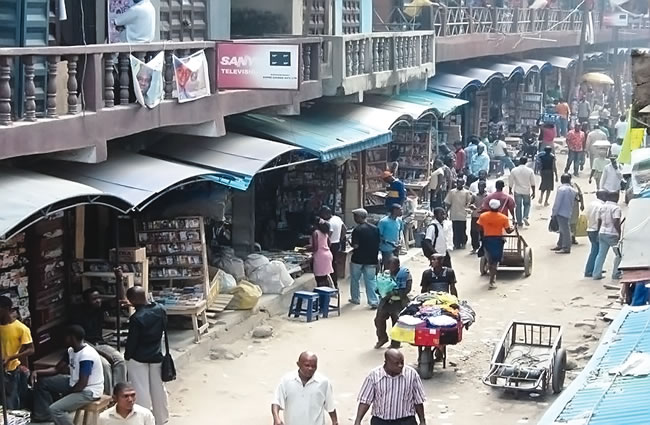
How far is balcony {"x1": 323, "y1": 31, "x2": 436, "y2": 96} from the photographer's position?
61.4 ft

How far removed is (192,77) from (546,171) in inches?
499

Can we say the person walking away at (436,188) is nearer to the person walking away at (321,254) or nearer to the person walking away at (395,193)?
the person walking away at (395,193)

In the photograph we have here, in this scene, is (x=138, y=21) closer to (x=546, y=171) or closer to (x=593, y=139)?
(x=546, y=171)

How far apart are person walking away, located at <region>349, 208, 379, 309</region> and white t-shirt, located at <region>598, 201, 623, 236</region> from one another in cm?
358

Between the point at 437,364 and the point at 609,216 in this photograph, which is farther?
the point at 609,216

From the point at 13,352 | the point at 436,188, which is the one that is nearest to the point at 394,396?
the point at 13,352

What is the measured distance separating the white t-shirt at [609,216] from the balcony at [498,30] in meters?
9.66

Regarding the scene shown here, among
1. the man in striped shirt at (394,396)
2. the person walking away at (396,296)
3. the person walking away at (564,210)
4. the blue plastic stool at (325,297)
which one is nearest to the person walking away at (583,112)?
the person walking away at (564,210)

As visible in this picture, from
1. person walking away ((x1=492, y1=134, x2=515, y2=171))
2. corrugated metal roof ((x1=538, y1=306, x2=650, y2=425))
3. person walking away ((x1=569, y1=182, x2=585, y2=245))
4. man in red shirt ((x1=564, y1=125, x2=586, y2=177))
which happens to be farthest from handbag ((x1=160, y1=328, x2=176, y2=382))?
man in red shirt ((x1=564, y1=125, x2=586, y2=177))

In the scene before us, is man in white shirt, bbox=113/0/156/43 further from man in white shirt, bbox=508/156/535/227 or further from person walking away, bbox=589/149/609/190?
person walking away, bbox=589/149/609/190

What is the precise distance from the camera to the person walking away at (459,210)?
20516 millimetres

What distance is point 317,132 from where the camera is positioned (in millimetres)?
18469

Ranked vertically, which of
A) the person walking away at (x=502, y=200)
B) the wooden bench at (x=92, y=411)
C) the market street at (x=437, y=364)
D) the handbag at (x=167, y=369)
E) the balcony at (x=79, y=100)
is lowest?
the market street at (x=437, y=364)

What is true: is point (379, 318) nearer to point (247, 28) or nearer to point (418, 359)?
point (418, 359)
